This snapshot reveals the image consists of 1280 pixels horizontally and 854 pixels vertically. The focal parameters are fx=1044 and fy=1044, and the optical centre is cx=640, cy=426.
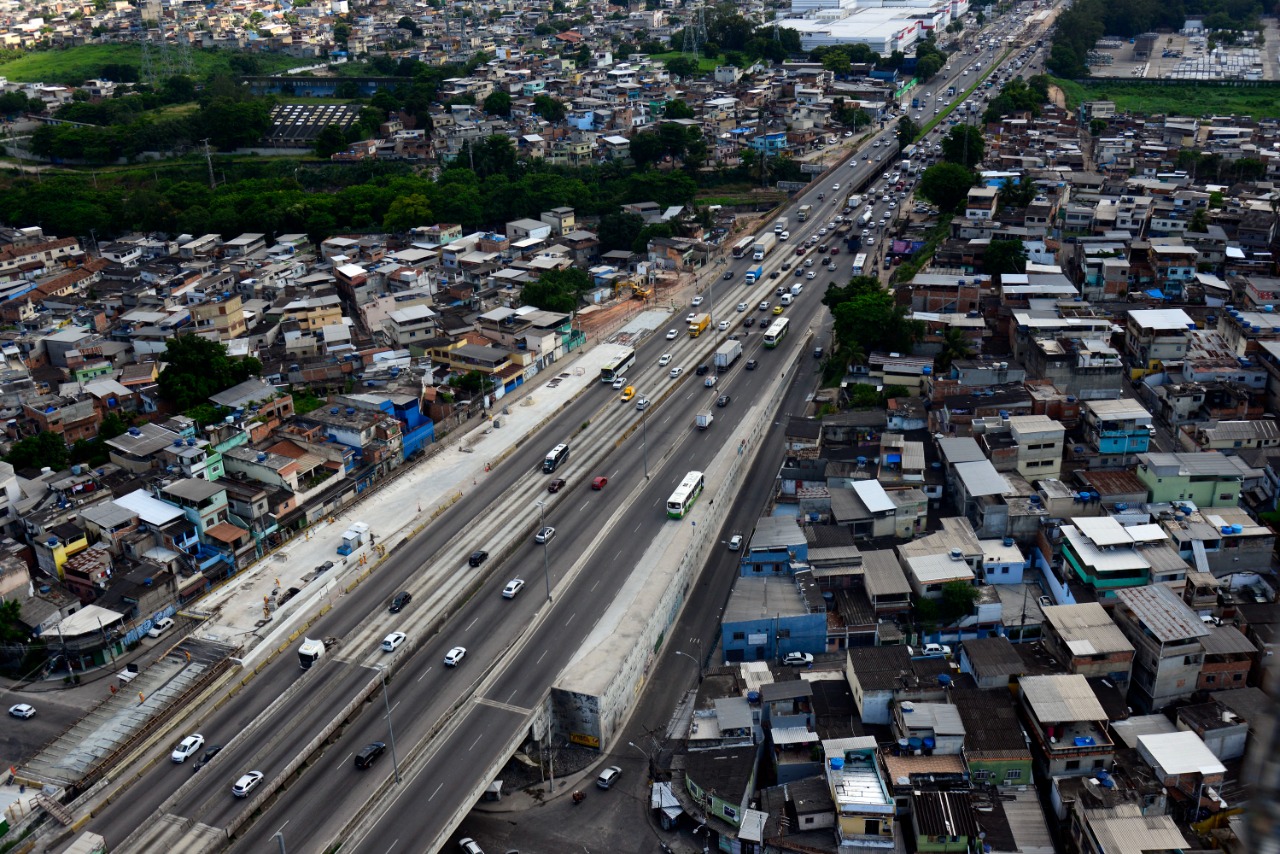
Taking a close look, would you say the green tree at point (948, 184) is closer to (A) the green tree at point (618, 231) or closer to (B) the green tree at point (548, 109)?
(A) the green tree at point (618, 231)

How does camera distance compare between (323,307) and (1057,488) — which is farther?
(323,307)

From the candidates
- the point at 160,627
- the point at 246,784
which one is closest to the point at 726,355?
the point at 160,627

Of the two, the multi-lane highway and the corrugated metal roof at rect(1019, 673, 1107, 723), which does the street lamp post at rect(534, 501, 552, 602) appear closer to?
the multi-lane highway

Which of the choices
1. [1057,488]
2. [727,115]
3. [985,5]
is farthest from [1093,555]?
[985,5]

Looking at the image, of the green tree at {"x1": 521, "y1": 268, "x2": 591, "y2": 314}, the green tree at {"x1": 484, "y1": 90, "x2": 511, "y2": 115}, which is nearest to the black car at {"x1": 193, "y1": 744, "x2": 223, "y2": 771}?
the green tree at {"x1": 521, "y1": 268, "x2": 591, "y2": 314}

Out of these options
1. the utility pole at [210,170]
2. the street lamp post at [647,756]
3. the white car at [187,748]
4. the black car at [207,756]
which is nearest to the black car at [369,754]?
the black car at [207,756]

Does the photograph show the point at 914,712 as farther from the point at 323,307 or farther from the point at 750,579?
the point at 323,307

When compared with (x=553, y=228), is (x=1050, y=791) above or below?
below
